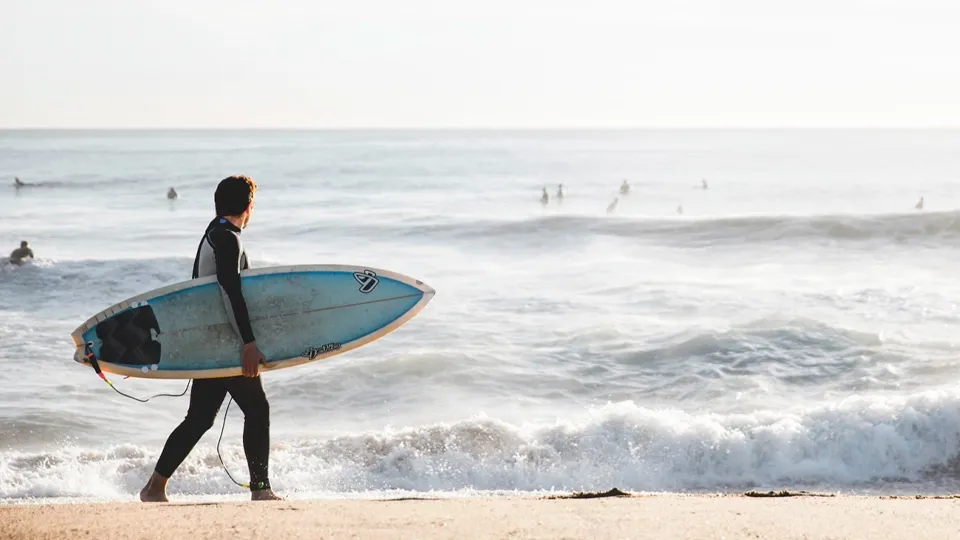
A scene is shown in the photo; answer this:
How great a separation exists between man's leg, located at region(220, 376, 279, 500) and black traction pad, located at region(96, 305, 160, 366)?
59 cm

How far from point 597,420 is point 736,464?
1.09 m

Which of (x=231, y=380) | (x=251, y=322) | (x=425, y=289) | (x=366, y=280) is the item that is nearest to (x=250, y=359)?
(x=231, y=380)

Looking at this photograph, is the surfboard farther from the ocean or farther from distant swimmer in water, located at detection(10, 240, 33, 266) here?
distant swimmer in water, located at detection(10, 240, 33, 266)

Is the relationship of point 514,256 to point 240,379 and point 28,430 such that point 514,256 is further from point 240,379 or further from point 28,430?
point 240,379

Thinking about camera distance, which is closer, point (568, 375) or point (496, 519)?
point (496, 519)

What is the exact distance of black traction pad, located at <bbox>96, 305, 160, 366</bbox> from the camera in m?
4.62

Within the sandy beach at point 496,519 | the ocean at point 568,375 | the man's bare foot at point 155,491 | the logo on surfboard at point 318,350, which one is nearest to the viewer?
the sandy beach at point 496,519

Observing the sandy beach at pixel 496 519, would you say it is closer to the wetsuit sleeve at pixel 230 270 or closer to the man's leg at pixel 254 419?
the man's leg at pixel 254 419

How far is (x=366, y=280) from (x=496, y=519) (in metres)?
1.76

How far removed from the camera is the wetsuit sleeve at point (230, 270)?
413 cm

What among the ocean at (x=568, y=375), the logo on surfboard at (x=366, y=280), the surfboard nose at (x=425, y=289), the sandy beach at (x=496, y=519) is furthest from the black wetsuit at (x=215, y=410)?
the ocean at (x=568, y=375)

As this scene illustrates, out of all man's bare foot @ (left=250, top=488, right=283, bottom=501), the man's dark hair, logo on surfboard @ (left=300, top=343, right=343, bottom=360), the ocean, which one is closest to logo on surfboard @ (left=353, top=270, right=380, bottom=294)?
logo on surfboard @ (left=300, top=343, right=343, bottom=360)

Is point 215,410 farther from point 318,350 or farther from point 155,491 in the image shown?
point 318,350

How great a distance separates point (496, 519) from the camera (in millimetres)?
3777
